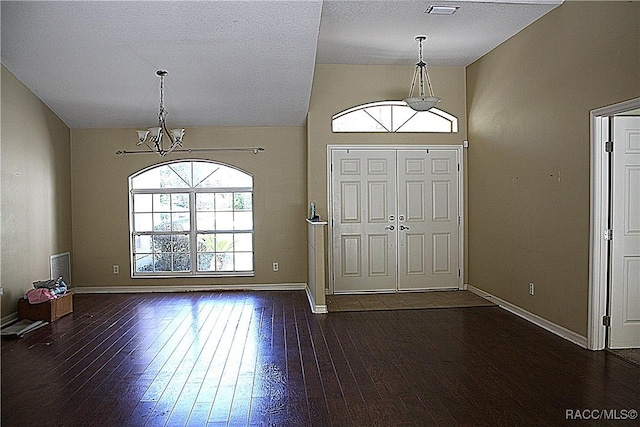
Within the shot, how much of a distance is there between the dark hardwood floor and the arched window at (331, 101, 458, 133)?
256 cm

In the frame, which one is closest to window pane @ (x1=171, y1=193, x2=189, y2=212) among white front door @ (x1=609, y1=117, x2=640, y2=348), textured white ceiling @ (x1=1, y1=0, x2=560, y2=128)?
textured white ceiling @ (x1=1, y1=0, x2=560, y2=128)

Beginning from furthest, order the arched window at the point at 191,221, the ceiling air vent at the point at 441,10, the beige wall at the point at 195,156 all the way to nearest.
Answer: the arched window at the point at 191,221 → the beige wall at the point at 195,156 → the ceiling air vent at the point at 441,10

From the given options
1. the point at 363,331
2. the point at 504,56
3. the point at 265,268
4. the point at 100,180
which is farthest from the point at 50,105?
the point at 504,56

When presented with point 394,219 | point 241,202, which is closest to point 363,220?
point 394,219

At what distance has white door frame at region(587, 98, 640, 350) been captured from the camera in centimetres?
471

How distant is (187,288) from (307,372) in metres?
4.02

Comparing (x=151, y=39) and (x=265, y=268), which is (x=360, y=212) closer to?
(x=265, y=268)

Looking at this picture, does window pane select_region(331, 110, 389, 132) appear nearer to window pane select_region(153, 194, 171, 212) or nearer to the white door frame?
window pane select_region(153, 194, 171, 212)

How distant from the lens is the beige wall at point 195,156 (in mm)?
7859

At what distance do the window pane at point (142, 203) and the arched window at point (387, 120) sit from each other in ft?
8.98

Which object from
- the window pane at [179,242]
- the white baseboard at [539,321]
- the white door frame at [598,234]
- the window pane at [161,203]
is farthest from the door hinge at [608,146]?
the window pane at [161,203]

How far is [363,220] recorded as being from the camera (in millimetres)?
7609

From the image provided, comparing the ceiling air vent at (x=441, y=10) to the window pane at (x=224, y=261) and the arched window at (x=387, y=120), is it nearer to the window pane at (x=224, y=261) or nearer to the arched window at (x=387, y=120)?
the arched window at (x=387, y=120)

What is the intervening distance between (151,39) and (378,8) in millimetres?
2143
